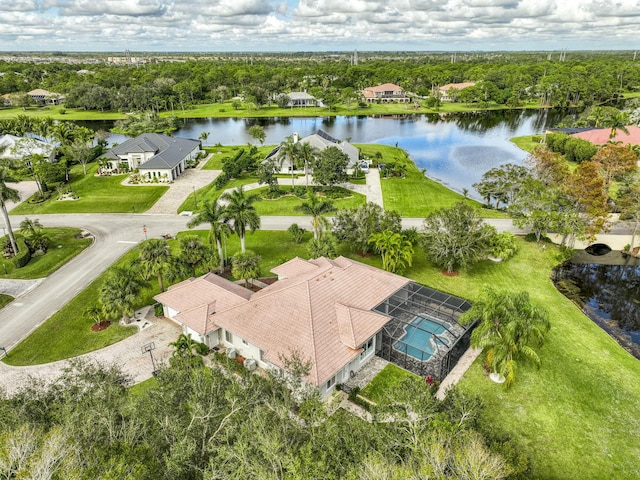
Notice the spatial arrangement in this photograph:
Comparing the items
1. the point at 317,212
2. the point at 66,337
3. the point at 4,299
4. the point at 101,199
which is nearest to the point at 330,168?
the point at 317,212

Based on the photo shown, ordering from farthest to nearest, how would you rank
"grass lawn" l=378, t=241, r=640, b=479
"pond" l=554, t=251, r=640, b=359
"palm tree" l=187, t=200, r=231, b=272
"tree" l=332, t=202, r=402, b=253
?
1. "tree" l=332, t=202, r=402, b=253
2. "palm tree" l=187, t=200, r=231, b=272
3. "pond" l=554, t=251, r=640, b=359
4. "grass lawn" l=378, t=241, r=640, b=479

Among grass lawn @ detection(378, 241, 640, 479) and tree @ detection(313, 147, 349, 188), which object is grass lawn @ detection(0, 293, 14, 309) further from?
tree @ detection(313, 147, 349, 188)

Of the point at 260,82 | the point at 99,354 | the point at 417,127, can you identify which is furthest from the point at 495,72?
the point at 99,354

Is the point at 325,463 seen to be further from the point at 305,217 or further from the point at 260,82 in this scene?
the point at 260,82

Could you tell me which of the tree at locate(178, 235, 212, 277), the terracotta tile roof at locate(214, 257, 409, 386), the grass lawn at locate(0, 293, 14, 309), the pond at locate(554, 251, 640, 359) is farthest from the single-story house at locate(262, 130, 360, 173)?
the grass lawn at locate(0, 293, 14, 309)

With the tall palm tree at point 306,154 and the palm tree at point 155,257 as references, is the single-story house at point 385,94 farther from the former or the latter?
the palm tree at point 155,257

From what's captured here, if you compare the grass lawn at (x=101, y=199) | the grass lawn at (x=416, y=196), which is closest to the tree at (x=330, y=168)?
the grass lawn at (x=416, y=196)
